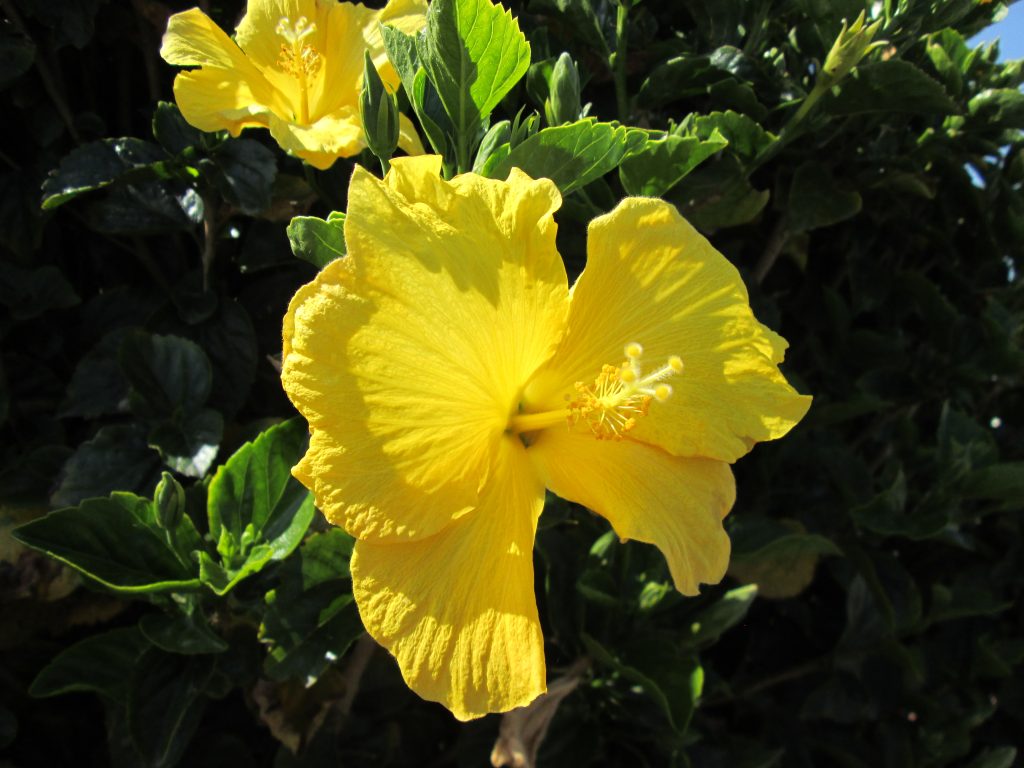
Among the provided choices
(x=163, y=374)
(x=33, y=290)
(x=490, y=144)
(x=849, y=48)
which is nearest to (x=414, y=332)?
(x=490, y=144)

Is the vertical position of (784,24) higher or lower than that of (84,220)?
higher

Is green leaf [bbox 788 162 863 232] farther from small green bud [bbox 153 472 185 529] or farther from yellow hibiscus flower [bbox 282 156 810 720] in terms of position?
small green bud [bbox 153 472 185 529]

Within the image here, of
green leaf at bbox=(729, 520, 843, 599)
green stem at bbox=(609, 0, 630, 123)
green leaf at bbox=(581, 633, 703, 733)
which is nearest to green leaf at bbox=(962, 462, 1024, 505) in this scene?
green leaf at bbox=(729, 520, 843, 599)

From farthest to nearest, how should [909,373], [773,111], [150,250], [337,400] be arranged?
[909,373], [150,250], [773,111], [337,400]

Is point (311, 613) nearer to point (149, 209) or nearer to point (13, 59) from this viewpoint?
point (149, 209)

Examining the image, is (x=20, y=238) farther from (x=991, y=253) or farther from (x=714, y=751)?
(x=991, y=253)

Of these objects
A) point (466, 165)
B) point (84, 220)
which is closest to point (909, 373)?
point (466, 165)

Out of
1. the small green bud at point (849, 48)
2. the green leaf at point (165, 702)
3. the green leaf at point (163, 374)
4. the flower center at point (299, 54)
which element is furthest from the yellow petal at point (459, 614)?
the small green bud at point (849, 48)
